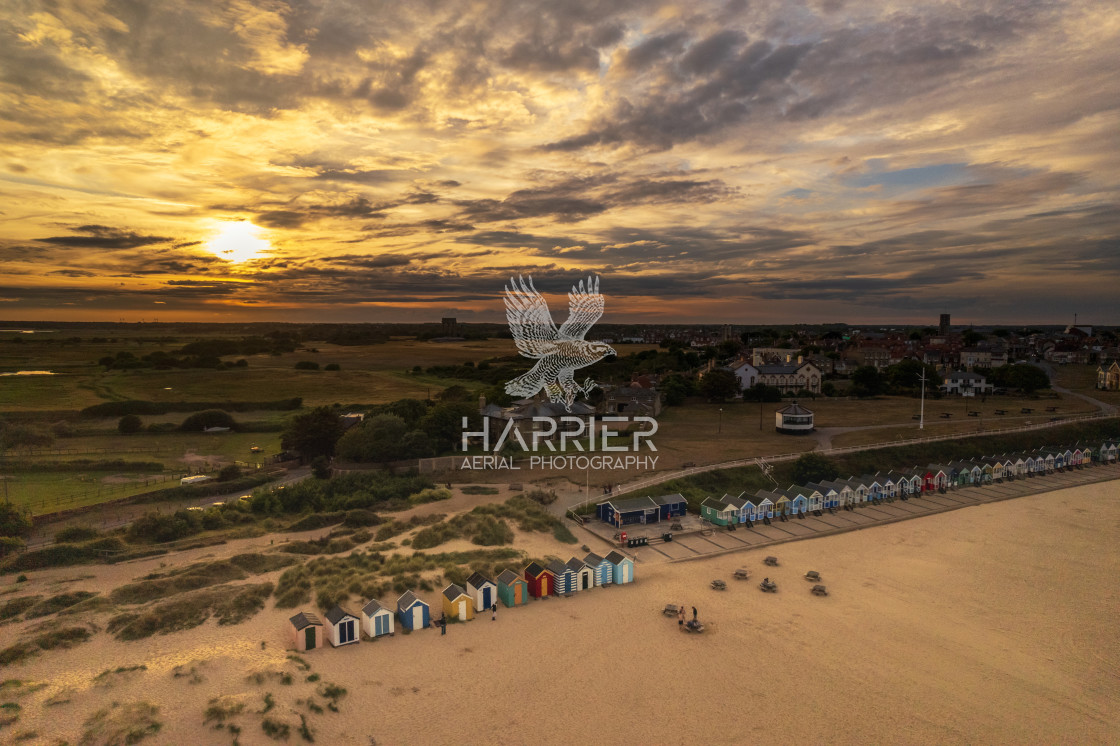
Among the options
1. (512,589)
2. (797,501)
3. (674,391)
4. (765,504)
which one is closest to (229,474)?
(512,589)

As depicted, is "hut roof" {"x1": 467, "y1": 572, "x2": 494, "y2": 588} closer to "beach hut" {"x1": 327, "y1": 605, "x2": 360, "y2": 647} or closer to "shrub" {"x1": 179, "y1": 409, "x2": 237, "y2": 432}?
"beach hut" {"x1": 327, "y1": 605, "x2": 360, "y2": 647}

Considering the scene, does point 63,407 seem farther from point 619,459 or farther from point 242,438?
point 619,459

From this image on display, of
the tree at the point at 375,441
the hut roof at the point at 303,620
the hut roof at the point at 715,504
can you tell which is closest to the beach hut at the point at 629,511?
the hut roof at the point at 715,504

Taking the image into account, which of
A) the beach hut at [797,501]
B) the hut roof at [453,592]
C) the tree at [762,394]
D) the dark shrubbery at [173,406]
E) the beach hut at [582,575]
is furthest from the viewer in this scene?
the tree at [762,394]

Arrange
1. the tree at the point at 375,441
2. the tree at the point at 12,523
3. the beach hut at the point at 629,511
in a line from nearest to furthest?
the tree at the point at 12,523
the beach hut at the point at 629,511
the tree at the point at 375,441

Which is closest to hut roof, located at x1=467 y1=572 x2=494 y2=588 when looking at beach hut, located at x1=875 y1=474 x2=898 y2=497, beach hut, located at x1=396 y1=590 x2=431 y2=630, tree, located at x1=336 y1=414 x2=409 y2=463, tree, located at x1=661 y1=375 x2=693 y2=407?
beach hut, located at x1=396 y1=590 x2=431 y2=630

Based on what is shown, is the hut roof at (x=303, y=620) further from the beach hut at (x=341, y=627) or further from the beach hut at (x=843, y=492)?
the beach hut at (x=843, y=492)

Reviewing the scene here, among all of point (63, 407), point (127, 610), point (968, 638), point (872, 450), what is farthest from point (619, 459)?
point (63, 407)
